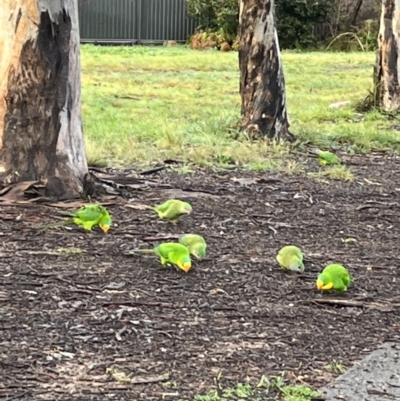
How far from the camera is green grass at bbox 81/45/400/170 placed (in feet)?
24.9

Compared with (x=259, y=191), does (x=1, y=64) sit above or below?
above

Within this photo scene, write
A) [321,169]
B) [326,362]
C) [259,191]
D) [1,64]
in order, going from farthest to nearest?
[321,169], [259,191], [1,64], [326,362]

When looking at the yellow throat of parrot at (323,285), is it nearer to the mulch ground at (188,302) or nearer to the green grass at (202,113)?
the mulch ground at (188,302)

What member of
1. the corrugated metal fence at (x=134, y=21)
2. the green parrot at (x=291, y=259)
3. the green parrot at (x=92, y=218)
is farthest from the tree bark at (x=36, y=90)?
the corrugated metal fence at (x=134, y=21)

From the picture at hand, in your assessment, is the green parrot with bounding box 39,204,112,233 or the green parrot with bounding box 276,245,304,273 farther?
the green parrot with bounding box 39,204,112,233

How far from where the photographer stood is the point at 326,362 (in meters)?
3.15

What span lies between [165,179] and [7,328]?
10.8 ft

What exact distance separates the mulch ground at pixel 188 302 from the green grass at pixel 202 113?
1901 millimetres

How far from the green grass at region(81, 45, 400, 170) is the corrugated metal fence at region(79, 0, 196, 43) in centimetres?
775

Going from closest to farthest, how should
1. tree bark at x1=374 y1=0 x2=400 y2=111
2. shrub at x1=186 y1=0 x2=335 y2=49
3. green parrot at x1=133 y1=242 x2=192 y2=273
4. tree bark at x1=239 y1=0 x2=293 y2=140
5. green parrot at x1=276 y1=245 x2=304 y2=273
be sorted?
green parrot at x1=133 y1=242 x2=192 y2=273 → green parrot at x1=276 y1=245 x2=304 y2=273 → tree bark at x1=239 y1=0 x2=293 y2=140 → tree bark at x1=374 y1=0 x2=400 y2=111 → shrub at x1=186 y1=0 x2=335 y2=49

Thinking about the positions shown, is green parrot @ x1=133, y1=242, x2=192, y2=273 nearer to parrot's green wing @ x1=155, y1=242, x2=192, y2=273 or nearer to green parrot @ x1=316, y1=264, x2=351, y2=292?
parrot's green wing @ x1=155, y1=242, x2=192, y2=273

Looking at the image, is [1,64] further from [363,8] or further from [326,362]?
[363,8]

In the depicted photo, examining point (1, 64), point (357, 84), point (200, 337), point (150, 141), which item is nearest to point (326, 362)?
point (200, 337)

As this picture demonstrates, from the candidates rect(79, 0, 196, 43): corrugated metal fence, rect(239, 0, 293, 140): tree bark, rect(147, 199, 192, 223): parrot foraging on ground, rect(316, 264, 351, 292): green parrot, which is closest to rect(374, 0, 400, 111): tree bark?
rect(239, 0, 293, 140): tree bark
